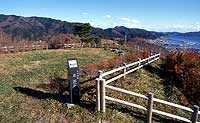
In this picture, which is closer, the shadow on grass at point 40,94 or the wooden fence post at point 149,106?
the wooden fence post at point 149,106

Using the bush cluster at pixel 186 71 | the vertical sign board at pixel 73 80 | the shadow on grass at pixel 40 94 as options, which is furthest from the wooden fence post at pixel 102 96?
the bush cluster at pixel 186 71

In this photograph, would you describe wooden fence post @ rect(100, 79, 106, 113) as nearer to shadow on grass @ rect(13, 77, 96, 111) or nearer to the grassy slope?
the grassy slope

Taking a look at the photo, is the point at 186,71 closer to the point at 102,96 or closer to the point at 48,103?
the point at 102,96

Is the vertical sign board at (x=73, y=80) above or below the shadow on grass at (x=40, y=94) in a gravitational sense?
above

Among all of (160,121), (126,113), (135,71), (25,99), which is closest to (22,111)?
(25,99)

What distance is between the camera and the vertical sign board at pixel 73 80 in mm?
11777

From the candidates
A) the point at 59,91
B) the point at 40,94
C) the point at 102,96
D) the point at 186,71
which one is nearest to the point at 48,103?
the point at 40,94

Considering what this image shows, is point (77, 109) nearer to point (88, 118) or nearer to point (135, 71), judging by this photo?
point (88, 118)

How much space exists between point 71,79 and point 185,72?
37.8 ft

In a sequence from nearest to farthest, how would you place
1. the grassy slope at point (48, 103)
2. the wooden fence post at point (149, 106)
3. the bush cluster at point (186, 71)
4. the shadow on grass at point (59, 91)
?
the wooden fence post at point (149, 106), the grassy slope at point (48, 103), the shadow on grass at point (59, 91), the bush cluster at point (186, 71)

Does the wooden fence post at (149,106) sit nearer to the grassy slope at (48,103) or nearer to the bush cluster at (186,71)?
the grassy slope at (48,103)

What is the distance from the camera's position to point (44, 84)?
1517cm

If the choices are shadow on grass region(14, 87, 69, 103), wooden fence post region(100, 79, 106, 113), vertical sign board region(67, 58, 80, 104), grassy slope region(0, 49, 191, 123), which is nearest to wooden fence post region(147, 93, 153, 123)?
grassy slope region(0, 49, 191, 123)

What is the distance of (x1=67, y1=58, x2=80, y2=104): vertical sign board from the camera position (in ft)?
38.6
